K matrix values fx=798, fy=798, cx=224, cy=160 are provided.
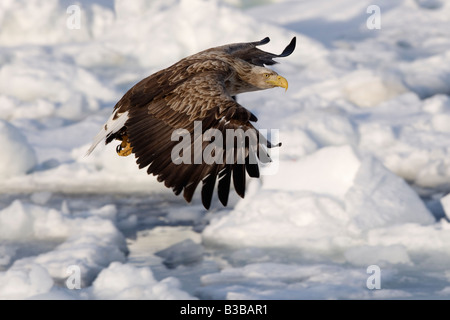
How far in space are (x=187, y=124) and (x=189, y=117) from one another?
7cm

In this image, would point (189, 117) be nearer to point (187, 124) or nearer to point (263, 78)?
point (187, 124)

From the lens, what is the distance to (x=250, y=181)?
14.8 m

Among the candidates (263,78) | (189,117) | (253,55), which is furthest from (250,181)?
(189,117)

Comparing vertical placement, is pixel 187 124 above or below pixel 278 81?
below

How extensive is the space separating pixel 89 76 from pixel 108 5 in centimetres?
543

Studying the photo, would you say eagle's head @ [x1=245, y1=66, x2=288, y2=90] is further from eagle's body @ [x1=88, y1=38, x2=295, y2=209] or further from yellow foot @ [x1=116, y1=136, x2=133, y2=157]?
yellow foot @ [x1=116, y1=136, x2=133, y2=157]

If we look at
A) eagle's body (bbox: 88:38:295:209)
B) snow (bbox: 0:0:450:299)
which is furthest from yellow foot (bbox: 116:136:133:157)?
snow (bbox: 0:0:450:299)

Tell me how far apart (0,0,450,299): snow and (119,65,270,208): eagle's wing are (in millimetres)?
4731

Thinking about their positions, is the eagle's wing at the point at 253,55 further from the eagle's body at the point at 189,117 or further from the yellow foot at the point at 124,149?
the yellow foot at the point at 124,149

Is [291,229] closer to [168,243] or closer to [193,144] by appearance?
[168,243]

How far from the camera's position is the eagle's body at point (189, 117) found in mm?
5207

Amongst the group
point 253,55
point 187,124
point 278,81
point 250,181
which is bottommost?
point 187,124

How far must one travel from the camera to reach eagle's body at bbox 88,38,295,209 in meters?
5.21

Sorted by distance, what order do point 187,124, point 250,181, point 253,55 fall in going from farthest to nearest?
1. point 250,181
2. point 253,55
3. point 187,124
